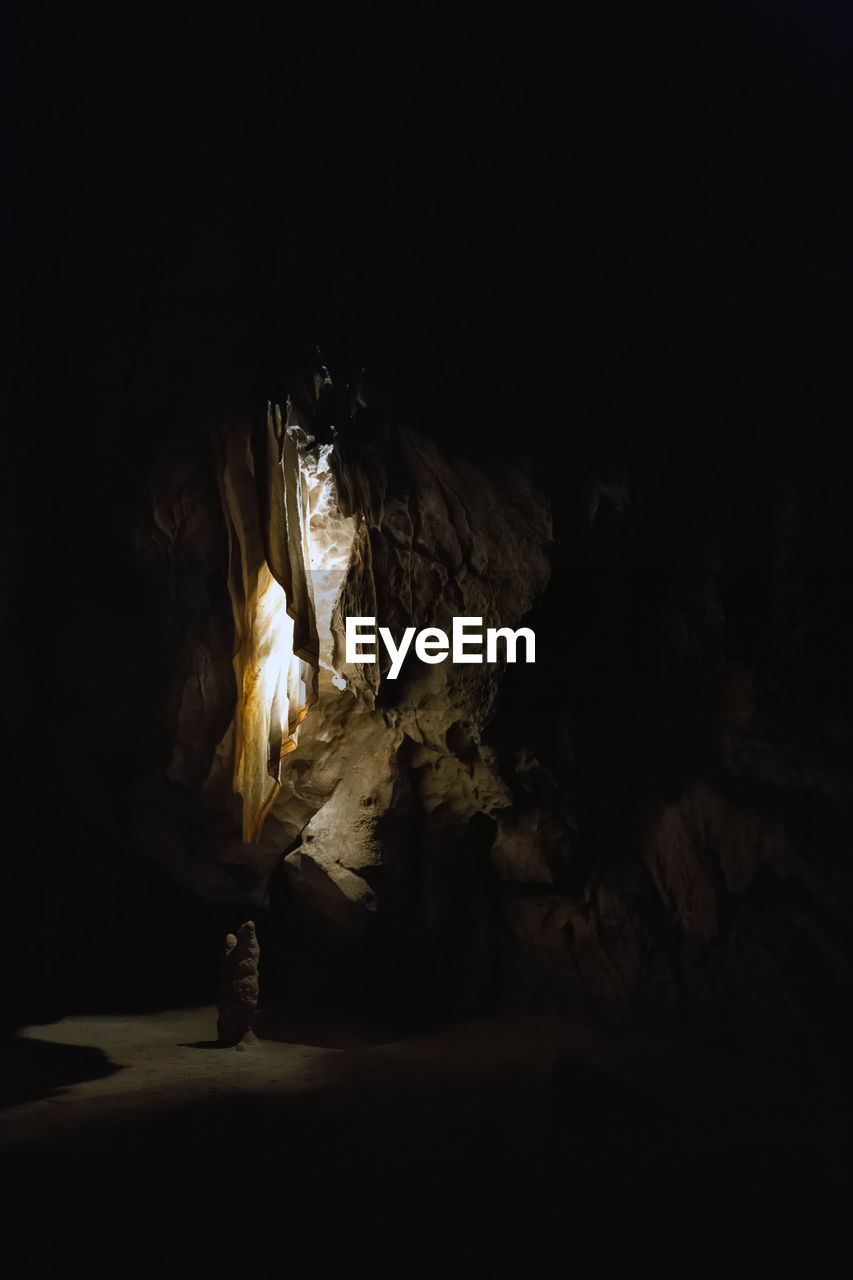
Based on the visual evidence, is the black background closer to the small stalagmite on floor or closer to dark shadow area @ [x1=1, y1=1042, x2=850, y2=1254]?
dark shadow area @ [x1=1, y1=1042, x2=850, y2=1254]

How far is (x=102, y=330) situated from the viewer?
27.9 ft

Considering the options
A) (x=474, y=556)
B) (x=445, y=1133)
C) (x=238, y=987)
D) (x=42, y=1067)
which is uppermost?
(x=474, y=556)

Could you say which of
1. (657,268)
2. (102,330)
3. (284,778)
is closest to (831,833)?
(657,268)

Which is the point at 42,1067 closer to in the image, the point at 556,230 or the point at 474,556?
the point at 474,556

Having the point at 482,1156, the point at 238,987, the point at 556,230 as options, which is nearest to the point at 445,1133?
the point at 482,1156

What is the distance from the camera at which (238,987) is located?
7918mm

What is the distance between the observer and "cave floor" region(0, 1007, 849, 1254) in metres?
4.11

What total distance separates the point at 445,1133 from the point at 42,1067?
3795mm

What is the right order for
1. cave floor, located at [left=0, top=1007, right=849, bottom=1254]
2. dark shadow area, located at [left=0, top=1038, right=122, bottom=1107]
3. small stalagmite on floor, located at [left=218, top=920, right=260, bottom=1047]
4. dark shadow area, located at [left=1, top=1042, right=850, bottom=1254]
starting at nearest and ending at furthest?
1. dark shadow area, located at [left=1, top=1042, right=850, bottom=1254]
2. cave floor, located at [left=0, top=1007, right=849, bottom=1254]
3. dark shadow area, located at [left=0, top=1038, right=122, bottom=1107]
4. small stalagmite on floor, located at [left=218, top=920, right=260, bottom=1047]

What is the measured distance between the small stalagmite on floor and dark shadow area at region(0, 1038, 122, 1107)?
38.4 inches

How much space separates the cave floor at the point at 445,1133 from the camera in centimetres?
411

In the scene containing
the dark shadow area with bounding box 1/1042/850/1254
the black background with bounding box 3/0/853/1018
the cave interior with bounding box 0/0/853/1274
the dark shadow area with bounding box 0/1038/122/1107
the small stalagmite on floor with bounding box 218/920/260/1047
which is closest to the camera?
the dark shadow area with bounding box 1/1042/850/1254

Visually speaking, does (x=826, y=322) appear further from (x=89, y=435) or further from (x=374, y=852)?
(x=89, y=435)

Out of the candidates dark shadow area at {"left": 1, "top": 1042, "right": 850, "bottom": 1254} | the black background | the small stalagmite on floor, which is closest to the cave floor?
dark shadow area at {"left": 1, "top": 1042, "right": 850, "bottom": 1254}
